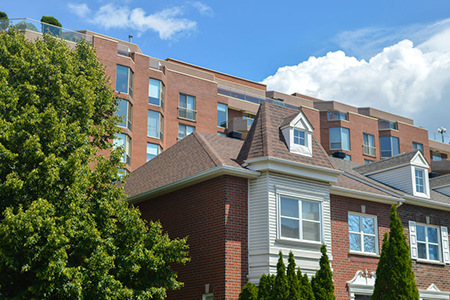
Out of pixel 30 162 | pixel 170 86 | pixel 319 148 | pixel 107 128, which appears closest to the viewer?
pixel 30 162

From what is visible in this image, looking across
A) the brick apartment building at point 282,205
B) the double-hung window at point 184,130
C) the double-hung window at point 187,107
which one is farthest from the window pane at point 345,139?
the brick apartment building at point 282,205

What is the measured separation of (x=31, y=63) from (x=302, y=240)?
449 inches

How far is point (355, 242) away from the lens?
22.3 metres

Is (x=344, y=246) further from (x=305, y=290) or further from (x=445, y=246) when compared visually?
(x=445, y=246)

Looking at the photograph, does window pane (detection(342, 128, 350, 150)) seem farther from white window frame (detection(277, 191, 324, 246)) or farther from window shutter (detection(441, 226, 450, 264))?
white window frame (detection(277, 191, 324, 246))

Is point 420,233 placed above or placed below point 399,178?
below

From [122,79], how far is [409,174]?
25305 millimetres

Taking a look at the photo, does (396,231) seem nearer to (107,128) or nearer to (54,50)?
(107,128)

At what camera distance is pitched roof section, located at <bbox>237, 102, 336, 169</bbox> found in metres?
20.0

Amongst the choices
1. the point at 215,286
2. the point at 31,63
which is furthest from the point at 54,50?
the point at 215,286

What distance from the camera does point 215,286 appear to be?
18578mm

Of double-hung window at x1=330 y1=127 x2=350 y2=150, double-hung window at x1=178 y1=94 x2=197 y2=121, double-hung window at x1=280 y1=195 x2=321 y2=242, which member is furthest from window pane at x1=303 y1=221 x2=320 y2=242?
double-hung window at x1=330 y1=127 x2=350 y2=150

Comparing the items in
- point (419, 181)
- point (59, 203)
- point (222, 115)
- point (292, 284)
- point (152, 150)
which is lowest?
point (292, 284)

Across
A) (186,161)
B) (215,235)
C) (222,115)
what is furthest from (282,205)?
(222,115)
